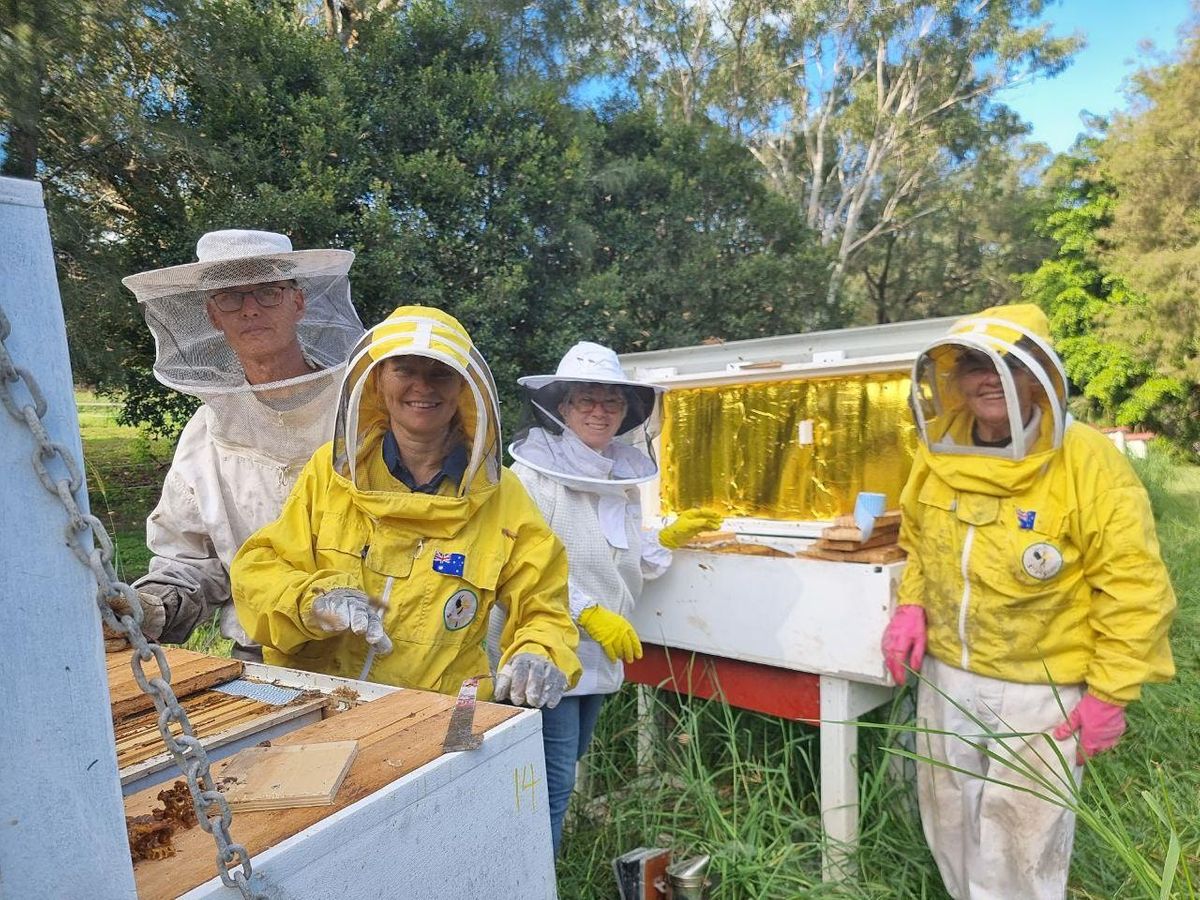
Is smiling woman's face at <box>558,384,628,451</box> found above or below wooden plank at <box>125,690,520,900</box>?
above

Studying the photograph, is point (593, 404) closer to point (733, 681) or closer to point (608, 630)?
point (608, 630)

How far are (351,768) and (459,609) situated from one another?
2.35 feet

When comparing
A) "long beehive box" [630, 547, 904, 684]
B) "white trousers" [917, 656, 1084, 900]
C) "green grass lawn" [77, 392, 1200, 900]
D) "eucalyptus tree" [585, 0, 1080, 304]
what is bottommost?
"green grass lawn" [77, 392, 1200, 900]

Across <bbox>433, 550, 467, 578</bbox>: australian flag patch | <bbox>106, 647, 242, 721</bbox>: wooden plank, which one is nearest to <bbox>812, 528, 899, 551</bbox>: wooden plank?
<bbox>433, 550, 467, 578</bbox>: australian flag patch

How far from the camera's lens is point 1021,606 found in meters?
2.62

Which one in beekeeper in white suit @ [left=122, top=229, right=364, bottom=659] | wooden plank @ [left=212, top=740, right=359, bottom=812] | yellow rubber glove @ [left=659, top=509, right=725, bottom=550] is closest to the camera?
wooden plank @ [left=212, top=740, right=359, bottom=812]

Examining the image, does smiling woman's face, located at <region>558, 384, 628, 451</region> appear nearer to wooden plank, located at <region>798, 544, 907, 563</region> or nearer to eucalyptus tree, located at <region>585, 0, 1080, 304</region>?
wooden plank, located at <region>798, 544, 907, 563</region>

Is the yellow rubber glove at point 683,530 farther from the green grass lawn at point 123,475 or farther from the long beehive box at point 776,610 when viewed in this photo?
the green grass lawn at point 123,475

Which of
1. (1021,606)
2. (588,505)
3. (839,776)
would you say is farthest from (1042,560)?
(588,505)

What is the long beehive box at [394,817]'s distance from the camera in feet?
3.28

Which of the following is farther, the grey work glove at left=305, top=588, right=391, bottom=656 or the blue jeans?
the blue jeans

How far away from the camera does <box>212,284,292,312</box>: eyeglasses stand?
2.48 meters

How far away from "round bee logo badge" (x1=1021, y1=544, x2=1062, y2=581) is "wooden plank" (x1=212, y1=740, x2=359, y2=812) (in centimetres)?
218

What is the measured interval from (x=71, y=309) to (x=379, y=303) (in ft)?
7.77
